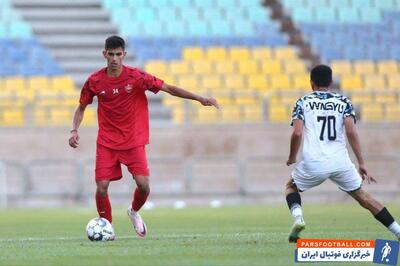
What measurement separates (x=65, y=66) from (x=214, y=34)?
4490 millimetres

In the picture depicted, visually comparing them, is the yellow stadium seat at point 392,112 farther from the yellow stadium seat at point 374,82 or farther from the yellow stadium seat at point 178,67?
the yellow stadium seat at point 178,67

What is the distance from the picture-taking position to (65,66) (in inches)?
1342

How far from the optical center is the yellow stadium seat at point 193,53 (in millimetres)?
34225

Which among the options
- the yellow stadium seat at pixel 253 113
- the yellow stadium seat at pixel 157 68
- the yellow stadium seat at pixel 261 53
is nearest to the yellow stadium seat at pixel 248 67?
the yellow stadium seat at pixel 261 53

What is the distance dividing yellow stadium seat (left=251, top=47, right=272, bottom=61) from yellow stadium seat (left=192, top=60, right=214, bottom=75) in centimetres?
148

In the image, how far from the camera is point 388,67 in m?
34.7

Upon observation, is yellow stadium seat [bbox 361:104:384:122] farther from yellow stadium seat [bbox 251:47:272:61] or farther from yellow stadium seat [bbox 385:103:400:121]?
yellow stadium seat [bbox 251:47:272:61]

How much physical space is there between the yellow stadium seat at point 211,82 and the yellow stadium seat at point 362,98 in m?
4.09

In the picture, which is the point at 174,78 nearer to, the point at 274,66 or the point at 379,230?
the point at 274,66

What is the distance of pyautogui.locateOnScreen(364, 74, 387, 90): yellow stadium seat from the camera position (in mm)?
33656

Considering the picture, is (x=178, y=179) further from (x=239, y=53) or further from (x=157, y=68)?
(x=239, y=53)

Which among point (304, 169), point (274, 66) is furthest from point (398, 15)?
point (304, 169)

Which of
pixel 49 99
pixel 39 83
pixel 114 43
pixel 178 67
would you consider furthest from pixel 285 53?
pixel 114 43

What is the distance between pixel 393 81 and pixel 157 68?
6492 millimetres
